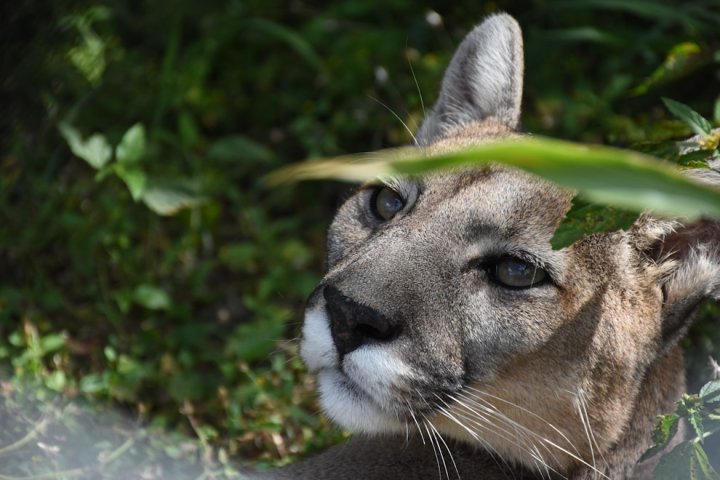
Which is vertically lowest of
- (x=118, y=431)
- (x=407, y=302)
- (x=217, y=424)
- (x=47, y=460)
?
(x=217, y=424)

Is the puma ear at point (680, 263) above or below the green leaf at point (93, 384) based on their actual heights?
above

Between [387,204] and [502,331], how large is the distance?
0.80 metres

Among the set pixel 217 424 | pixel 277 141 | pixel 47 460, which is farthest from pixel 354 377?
pixel 277 141

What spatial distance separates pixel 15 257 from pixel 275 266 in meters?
1.48

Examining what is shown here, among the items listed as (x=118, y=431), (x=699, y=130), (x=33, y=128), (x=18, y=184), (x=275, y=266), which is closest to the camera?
(x=699, y=130)

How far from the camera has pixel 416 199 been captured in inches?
148

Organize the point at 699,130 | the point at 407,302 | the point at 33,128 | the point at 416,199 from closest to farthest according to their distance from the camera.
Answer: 1. the point at 407,302
2. the point at 699,130
3. the point at 416,199
4. the point at 33,128

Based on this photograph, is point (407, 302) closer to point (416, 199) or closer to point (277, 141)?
point (416, 199)

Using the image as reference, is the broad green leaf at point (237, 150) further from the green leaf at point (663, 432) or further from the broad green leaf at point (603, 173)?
the broad green leaf at point (603, 173)

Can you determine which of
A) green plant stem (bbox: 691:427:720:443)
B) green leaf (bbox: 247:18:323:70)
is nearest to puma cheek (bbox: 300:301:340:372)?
green plant stem (bbox: 691:427:720:443)

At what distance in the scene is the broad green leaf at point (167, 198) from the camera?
5.27 metres

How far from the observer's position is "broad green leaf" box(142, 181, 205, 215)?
17.3 ft

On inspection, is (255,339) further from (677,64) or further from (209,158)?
(677,64)

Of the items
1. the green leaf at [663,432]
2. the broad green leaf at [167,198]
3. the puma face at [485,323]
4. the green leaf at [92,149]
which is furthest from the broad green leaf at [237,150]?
the green leaf at [663,432]
